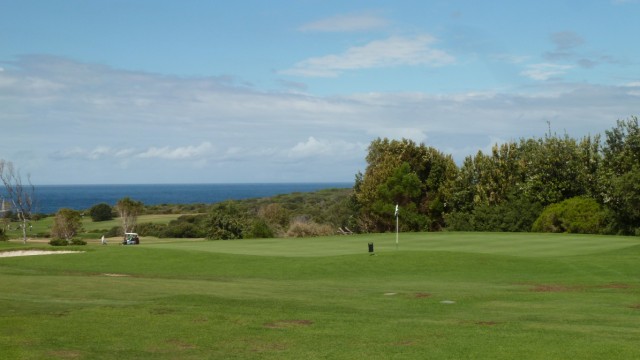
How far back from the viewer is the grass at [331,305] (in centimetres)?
1296

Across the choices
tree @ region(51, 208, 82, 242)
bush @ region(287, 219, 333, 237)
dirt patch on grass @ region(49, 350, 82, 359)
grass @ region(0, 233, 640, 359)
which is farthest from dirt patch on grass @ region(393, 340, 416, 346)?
tree @ region(51, 208, 82, 242)

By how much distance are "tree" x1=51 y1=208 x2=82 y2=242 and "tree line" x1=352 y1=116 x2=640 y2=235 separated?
97.2 feet

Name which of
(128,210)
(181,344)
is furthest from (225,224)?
(181,344)

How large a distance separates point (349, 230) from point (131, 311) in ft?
189

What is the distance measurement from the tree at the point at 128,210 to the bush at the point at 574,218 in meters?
43.4

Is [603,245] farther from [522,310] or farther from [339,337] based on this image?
[339,337]

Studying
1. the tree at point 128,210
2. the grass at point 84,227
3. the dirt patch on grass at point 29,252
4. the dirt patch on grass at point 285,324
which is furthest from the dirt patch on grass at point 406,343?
the grass at point 84,227

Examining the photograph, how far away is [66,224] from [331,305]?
59.6 metres

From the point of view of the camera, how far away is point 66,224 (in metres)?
72.1

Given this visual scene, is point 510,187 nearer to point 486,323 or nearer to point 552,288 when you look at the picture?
point 552,288

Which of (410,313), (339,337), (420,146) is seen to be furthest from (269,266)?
(420,146)

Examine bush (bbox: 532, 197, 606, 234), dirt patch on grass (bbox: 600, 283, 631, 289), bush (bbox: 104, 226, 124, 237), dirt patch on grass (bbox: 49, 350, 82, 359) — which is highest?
bush (bbox: 532, 197, 606, 234)

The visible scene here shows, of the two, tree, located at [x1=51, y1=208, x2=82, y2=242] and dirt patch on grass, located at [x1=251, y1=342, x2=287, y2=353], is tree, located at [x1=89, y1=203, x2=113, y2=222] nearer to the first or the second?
tree, located at [x1=51, y1=208, x2=82, y2=242]

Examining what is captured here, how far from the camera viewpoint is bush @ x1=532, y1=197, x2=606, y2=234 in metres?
53.0
